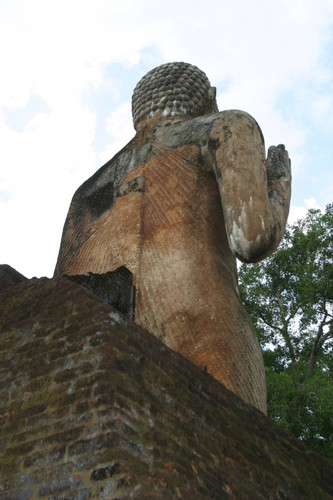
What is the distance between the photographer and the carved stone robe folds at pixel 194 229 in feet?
16.5

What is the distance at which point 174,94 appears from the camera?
6.76 metres

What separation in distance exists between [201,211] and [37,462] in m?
3.00

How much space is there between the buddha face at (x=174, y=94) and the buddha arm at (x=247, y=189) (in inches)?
39.4

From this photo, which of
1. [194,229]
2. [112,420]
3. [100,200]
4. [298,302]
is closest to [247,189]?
[194,229]

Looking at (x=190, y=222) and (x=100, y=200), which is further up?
(x=100, y=200)

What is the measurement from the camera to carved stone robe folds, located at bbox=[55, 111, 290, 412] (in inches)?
198

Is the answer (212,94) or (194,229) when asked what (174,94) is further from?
(194,229)

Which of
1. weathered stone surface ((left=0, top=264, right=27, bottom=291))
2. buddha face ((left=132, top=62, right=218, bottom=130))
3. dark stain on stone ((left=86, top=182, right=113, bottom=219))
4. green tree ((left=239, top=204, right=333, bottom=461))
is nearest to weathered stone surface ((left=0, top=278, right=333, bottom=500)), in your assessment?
weathered stone surface ((left=0, top=264, right=27, bottom=291))

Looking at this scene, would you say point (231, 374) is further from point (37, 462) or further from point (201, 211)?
point (37, 462)

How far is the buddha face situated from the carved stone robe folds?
9.3 inches

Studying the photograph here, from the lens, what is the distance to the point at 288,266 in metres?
14.9

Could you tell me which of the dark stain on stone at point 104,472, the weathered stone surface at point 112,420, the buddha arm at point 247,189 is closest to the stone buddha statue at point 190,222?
the buddha arm at point 247,189

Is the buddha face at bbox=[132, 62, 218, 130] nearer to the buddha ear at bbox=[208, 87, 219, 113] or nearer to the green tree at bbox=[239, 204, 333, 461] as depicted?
the buddha ear at bbox=[208, 87, 219, 113]

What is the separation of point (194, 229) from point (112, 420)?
2752 mm
